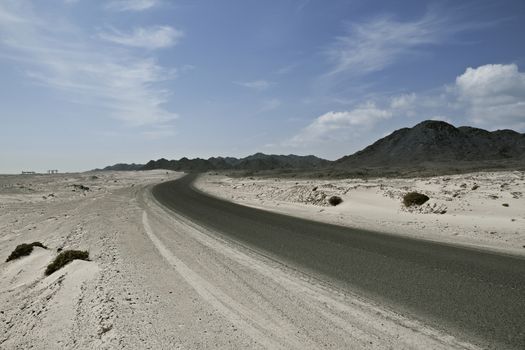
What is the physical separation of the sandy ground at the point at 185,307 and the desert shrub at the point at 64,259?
0.25 metres

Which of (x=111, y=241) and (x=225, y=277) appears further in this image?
(x=111, y=241)

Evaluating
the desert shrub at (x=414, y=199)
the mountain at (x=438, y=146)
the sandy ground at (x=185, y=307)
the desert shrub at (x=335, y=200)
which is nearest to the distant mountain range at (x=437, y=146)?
the mountain at (x=438, y=146)

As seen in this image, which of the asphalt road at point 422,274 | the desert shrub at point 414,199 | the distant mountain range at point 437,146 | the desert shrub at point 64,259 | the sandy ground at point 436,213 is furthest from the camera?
the distant mountain range at point 437,146

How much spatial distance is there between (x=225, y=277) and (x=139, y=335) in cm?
266

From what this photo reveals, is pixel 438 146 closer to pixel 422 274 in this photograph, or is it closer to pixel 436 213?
pixel 436 213

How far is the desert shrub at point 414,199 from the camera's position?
19.5 meters

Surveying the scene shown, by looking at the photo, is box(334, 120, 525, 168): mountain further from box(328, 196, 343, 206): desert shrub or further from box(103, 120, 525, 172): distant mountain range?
box(328, 196, 343, 206): desert shrub

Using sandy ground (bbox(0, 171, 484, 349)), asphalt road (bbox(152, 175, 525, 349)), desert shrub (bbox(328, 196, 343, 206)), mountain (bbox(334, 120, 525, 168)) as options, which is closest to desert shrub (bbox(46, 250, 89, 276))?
sandy ground (bbox(0, 171, 484, 349))

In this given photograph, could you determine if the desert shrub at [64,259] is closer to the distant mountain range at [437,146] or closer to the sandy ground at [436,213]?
the sandy ground at [436,213]

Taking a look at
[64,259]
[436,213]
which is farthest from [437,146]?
[64,259]

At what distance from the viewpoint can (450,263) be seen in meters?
8.52

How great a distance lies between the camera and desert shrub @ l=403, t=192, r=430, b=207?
768 inches

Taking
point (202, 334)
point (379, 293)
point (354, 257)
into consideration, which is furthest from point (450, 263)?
point (202, 334)

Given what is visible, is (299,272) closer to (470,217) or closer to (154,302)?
(154,302)
